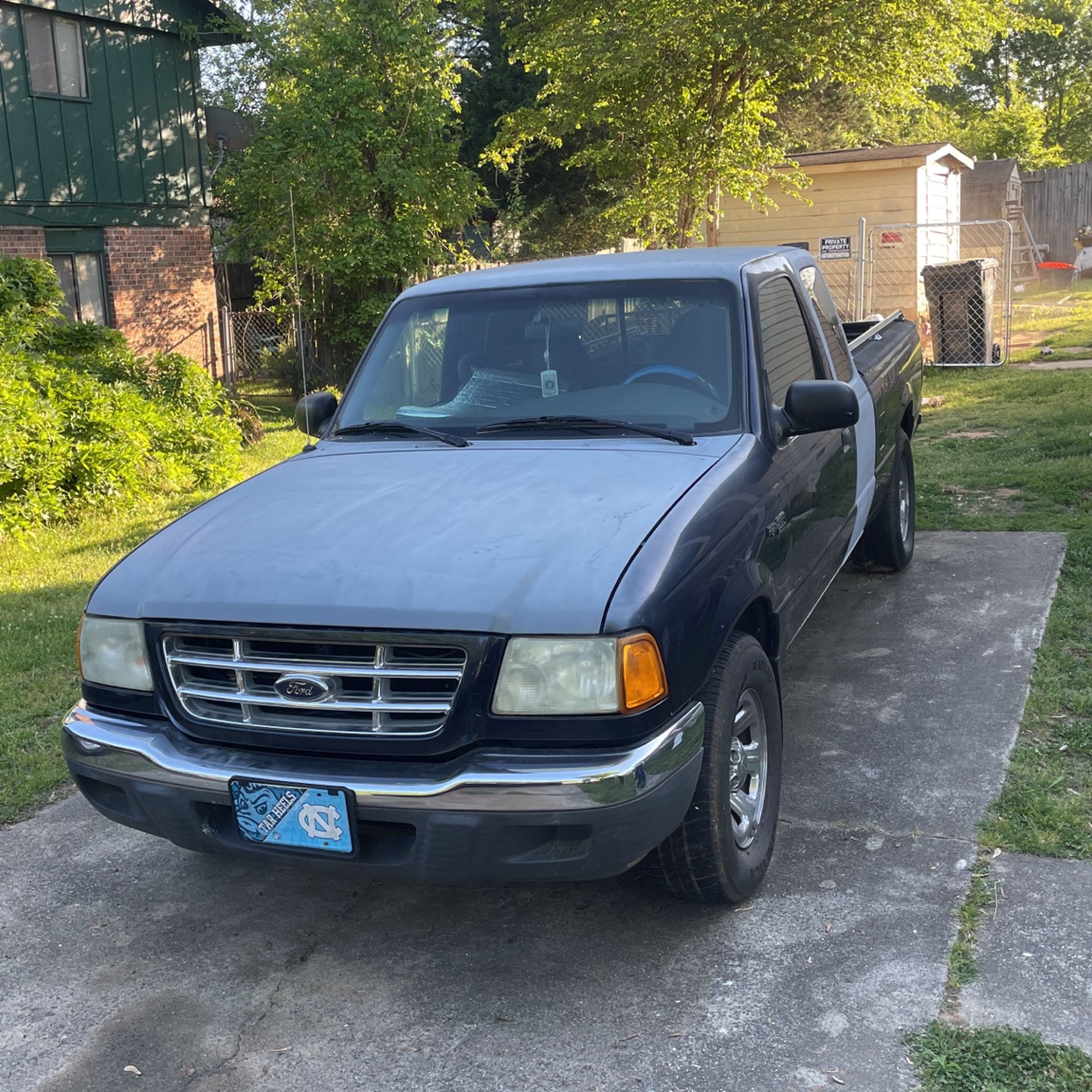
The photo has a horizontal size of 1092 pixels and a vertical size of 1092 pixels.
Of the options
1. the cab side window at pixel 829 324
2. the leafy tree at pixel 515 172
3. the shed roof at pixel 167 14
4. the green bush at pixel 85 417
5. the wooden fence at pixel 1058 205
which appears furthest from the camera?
the wooden fence at pixel 1058 205

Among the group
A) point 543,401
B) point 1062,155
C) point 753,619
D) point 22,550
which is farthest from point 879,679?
point 1062,155

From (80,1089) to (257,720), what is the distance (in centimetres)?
95

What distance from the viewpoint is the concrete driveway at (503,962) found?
2.87 meters

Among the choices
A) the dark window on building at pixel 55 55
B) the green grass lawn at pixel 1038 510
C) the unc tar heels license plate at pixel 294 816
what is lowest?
the green grass lawn at pixel 1038 510

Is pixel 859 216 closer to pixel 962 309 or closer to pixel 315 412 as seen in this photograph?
pixel 962 309

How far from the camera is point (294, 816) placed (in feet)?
9.63

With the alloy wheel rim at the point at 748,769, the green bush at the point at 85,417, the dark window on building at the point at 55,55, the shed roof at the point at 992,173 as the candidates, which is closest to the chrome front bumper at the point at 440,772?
the alloy wheel rim at the point at 748,769

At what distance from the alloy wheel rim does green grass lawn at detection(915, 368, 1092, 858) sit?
2.58ft

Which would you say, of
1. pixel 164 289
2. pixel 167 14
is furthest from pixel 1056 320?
pixel 167 14

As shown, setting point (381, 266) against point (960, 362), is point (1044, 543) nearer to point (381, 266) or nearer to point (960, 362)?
point (960, 362)

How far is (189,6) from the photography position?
55.2 ft

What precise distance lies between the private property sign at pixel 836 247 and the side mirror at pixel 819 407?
1576cm

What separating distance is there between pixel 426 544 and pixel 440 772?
618mm

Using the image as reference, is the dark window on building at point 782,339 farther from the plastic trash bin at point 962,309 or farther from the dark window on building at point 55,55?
the dark window on building at point 55,55
